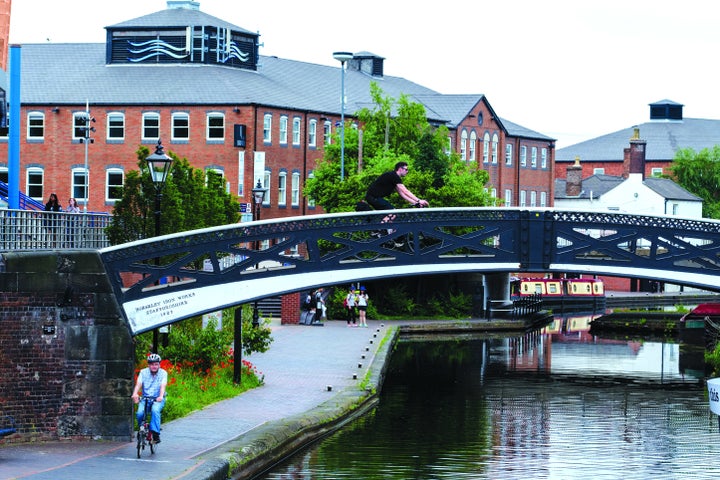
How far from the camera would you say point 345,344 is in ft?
153

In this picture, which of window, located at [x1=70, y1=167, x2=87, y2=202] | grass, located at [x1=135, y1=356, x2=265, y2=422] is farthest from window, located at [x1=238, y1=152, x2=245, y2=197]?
grass, located at [x1=135, y1=356, x2=265, y2=422]

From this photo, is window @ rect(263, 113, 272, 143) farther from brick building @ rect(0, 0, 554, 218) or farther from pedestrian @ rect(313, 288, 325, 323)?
pedestrian @ rect(313, 288, 325, 323)

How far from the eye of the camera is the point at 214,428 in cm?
2520

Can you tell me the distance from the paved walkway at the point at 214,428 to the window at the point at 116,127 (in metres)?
31.7

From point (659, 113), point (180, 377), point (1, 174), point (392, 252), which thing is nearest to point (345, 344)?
point (180, 377)

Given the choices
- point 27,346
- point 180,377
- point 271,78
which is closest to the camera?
point 27,346

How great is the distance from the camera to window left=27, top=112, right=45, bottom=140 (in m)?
75.1

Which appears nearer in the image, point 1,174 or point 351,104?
point 1,174

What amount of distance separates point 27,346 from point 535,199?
3240 inches

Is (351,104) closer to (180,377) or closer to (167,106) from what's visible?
(167,106)

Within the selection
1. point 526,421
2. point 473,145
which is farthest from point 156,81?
point 526,421

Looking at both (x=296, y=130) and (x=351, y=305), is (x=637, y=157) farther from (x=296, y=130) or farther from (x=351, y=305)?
(x=351, y=305)

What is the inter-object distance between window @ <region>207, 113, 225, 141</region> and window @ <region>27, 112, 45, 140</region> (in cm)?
855

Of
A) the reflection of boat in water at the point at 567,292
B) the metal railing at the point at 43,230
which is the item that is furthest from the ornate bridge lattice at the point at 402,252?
the reflection of boat in water at the point at 567,292
